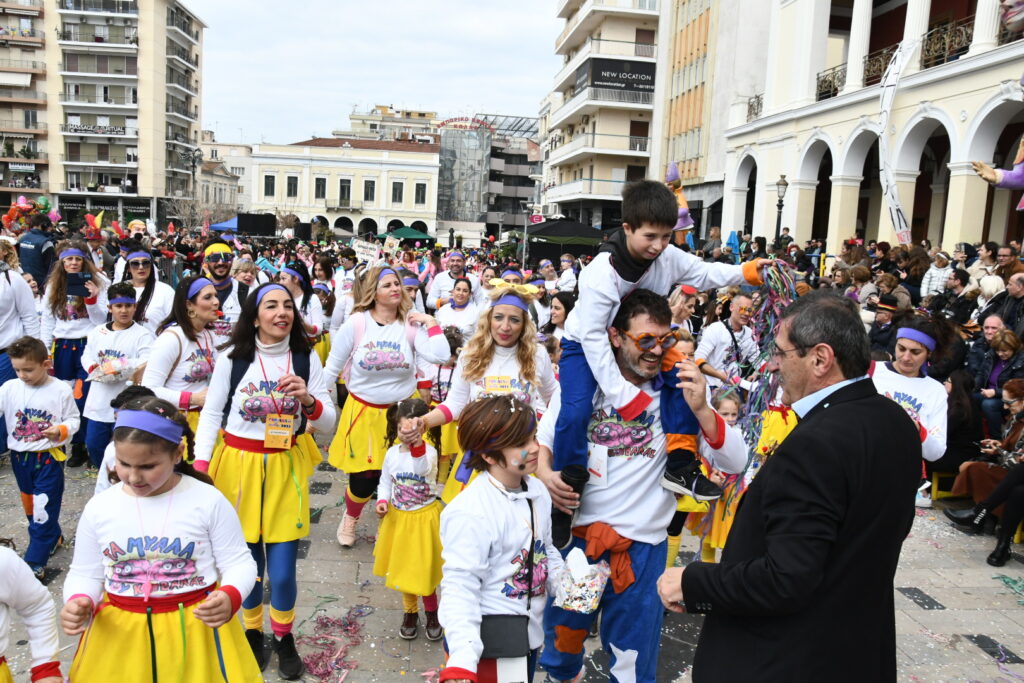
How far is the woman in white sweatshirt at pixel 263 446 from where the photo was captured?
403cm

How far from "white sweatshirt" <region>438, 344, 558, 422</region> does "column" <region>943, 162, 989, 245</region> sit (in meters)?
14.9

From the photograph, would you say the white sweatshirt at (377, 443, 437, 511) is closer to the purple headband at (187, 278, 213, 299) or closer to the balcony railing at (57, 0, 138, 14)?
the purple headband at (187, 278, 213, 299)

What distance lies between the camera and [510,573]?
287 centimetres

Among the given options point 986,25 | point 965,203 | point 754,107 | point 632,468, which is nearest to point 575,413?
point 632,468

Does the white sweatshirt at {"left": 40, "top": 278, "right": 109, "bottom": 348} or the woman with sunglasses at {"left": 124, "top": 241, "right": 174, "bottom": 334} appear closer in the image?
the woman with sunglasses at {"left": 124, "top": 241, "right": 174, "bottom": 334}

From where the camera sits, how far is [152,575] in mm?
2902

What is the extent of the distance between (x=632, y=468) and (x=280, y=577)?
208 centimetres

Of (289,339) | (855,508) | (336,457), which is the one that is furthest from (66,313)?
(855,508)

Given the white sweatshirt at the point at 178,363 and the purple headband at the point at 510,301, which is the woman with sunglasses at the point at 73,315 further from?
the purple headband at the point at 510,301

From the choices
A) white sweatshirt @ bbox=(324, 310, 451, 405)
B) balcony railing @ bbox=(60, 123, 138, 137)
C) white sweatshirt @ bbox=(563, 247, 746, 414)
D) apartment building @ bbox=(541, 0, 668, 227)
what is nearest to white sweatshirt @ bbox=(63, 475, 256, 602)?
white sweatshirt @ bbox=(563, 247, 746, 414)

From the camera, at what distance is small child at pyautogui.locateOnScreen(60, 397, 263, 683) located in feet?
9.33

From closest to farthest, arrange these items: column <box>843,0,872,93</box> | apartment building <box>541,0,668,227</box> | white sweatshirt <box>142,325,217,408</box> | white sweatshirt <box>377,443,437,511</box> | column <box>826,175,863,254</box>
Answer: white sweatshirt <box>377,443,437,511</box> → white sweatshirt <box>142,325,217,408</box> → column <box>843,0,872,93</box> → column <box>826,175,863,254</box> → apartment building <box>541,0,668,227</box>

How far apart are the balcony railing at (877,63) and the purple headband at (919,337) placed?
17208mm

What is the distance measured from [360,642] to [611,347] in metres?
2.51
